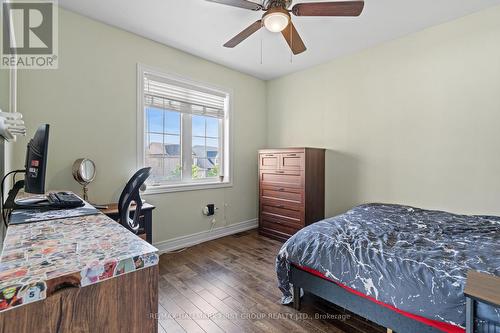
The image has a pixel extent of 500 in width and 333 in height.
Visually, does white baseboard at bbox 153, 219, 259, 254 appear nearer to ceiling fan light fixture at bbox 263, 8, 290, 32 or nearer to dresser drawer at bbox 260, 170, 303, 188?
dresser drawer at bbox 260, 170, 303, 188

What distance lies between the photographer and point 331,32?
8.43 feet

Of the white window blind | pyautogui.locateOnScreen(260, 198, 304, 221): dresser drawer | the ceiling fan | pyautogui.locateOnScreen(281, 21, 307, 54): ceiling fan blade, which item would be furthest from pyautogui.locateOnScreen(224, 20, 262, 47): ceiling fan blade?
pyautogui.locateOnScreen(260, 198, 304, 221): dresser drawer

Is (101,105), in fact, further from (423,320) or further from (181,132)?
(423,320)

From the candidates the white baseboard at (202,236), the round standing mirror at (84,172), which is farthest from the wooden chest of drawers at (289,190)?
the round standing mirror at (84,172)

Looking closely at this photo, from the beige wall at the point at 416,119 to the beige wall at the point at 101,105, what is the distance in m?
1.86

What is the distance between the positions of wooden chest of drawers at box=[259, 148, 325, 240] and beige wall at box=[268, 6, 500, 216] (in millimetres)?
272

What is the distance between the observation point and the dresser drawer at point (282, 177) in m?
3.11

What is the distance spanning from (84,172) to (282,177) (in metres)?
2.33

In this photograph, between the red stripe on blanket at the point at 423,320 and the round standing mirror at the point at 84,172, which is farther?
the round standing mirror at the point at 84,172

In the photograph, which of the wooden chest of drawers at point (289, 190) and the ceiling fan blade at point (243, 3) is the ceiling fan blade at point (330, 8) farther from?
the wooden chest of drawers at point (289, 190)

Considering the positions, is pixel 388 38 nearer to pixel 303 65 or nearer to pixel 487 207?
pixel 303 65

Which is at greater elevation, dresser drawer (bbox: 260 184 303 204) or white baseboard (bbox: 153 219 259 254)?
dresser drawer (bbox: 260 184 303 204)

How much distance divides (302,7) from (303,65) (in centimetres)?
187

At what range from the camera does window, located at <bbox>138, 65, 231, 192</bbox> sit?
2.82 meters
